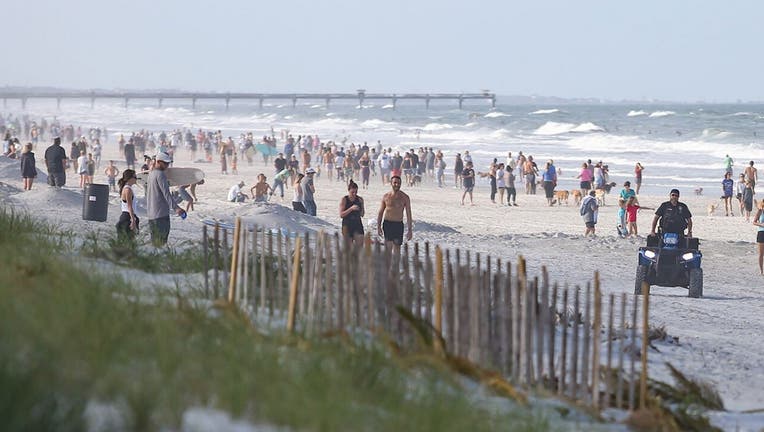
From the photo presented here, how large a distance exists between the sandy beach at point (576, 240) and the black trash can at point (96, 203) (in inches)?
23.1

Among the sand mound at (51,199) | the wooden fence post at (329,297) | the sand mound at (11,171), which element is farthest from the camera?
the sand mound at (11,171)

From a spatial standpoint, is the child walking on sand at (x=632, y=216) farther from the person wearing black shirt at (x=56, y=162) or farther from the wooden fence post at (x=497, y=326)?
the wooden fence post at (x=497, y=326)

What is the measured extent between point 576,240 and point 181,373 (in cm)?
1732

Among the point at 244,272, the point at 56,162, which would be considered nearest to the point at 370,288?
the point at 244,272

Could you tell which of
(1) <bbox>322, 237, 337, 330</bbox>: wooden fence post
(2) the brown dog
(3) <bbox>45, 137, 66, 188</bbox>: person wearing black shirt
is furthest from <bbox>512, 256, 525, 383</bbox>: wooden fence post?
(2) the brown dog

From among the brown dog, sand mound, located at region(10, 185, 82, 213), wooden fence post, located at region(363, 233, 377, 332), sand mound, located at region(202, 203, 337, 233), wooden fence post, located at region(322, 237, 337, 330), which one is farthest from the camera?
the brown dog

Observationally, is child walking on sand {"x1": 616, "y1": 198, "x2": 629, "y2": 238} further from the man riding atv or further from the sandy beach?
the man riding atv

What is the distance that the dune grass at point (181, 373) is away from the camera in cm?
421

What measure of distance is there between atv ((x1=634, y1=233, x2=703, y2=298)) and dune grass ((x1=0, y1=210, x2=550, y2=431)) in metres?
8.45

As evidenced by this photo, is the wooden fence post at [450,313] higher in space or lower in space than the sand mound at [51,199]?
higher

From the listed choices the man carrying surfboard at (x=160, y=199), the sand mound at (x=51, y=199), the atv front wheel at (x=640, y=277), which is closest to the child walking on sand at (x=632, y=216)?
the atv front wheel at (x=640, y=277)

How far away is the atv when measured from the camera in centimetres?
1421

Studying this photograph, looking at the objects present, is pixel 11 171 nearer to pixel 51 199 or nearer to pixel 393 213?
pixel 51 199

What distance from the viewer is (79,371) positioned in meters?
4.48
